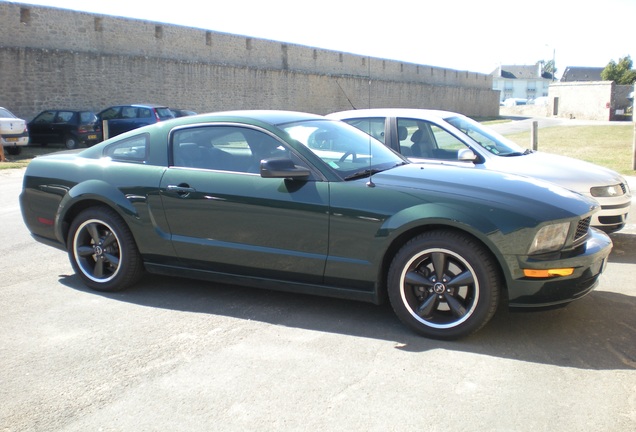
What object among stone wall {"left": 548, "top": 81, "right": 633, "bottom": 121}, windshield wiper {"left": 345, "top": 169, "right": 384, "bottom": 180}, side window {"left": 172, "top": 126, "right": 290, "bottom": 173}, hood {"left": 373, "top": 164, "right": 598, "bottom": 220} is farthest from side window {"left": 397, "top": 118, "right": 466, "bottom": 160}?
stone wall {"left": 548, "top": 81, "right": 633, "bottom": 121}

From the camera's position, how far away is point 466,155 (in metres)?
→ 6.97

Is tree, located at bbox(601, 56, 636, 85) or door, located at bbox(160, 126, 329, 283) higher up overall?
tree, located at bbox(601, 56, 636, 85)

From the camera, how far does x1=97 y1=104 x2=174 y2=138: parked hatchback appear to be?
24.0m

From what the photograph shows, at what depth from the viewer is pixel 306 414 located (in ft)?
10.7

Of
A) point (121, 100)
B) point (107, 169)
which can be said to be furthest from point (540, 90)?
point (107, 169)

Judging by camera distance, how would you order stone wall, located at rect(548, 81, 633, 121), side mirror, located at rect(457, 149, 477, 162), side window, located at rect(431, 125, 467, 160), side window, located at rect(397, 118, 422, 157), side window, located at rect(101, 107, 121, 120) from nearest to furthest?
side mirror, located at rect(457, 149, 477, 162) < side window, located at rect(431, 125, 467, 160) < side window, located at rect(397, 118, 422, 157) < side window, located at rect(101, 107, 121, 120) < stone wall, located at rect(548, 81, 633, 121)

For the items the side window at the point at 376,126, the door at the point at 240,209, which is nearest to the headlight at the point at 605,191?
the side window at the point at 376,126

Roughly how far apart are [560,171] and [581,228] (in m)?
2.67

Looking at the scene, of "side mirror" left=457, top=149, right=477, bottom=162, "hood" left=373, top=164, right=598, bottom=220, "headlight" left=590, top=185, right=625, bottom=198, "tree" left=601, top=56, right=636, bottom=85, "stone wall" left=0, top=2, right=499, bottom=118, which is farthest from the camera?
"tree" left=601, top=56, right=636, bottom=85

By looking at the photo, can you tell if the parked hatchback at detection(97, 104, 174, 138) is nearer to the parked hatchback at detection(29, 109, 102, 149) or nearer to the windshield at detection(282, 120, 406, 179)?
the parked hatchback at detection(29, 109, 102, 149)

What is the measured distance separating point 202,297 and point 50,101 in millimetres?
24558

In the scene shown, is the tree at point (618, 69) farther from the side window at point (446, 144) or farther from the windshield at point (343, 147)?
the windshield at point (343, 147)

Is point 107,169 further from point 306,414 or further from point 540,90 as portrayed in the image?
point 540,90

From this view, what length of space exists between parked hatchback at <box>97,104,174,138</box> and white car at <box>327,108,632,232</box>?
17.5m
